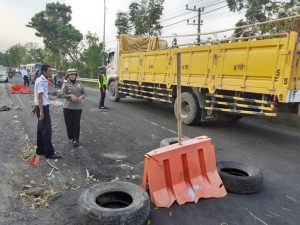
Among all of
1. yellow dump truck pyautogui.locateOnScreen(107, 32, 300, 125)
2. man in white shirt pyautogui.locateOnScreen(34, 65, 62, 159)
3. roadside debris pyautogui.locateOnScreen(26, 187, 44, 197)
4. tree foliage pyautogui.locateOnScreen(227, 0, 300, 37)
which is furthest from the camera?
tree foliage pyautogui.locateOnScreen(227, 0, 300, 37)

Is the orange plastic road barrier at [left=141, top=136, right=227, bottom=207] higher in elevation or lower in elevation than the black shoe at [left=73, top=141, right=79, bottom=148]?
higher

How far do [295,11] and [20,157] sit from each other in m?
13.3

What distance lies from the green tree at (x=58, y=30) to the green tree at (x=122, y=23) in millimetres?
15038

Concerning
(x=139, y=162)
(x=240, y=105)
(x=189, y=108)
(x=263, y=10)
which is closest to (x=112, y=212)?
(x=139, y=162)

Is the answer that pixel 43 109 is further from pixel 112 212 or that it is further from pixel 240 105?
pixel 240 105

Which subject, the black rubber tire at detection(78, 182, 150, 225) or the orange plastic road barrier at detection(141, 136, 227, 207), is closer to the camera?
the black rubber tire at detection(78, 182, 150, 225)

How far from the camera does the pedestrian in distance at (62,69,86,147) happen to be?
6.70 metres

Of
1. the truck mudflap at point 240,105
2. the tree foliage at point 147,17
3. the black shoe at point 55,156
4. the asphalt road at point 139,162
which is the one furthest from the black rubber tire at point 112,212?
the tree foliage at point 147,17

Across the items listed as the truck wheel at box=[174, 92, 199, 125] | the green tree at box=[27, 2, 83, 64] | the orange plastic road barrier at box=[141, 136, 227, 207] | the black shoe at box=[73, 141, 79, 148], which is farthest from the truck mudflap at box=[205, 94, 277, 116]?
the green tree at box=[27, 2, 83, 64]

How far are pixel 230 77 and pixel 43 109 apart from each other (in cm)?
479

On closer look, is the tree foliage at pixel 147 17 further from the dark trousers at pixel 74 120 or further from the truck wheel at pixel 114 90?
the dark trousers at pixel 74 120

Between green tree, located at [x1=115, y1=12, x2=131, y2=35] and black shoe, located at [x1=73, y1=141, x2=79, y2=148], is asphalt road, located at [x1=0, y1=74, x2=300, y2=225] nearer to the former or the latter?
A: black shoe, located at [x1=73, y1=141, x2=79, y2=148]

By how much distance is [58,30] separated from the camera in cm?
5091

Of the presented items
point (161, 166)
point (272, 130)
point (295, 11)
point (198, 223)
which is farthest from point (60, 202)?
point (295, 11)
